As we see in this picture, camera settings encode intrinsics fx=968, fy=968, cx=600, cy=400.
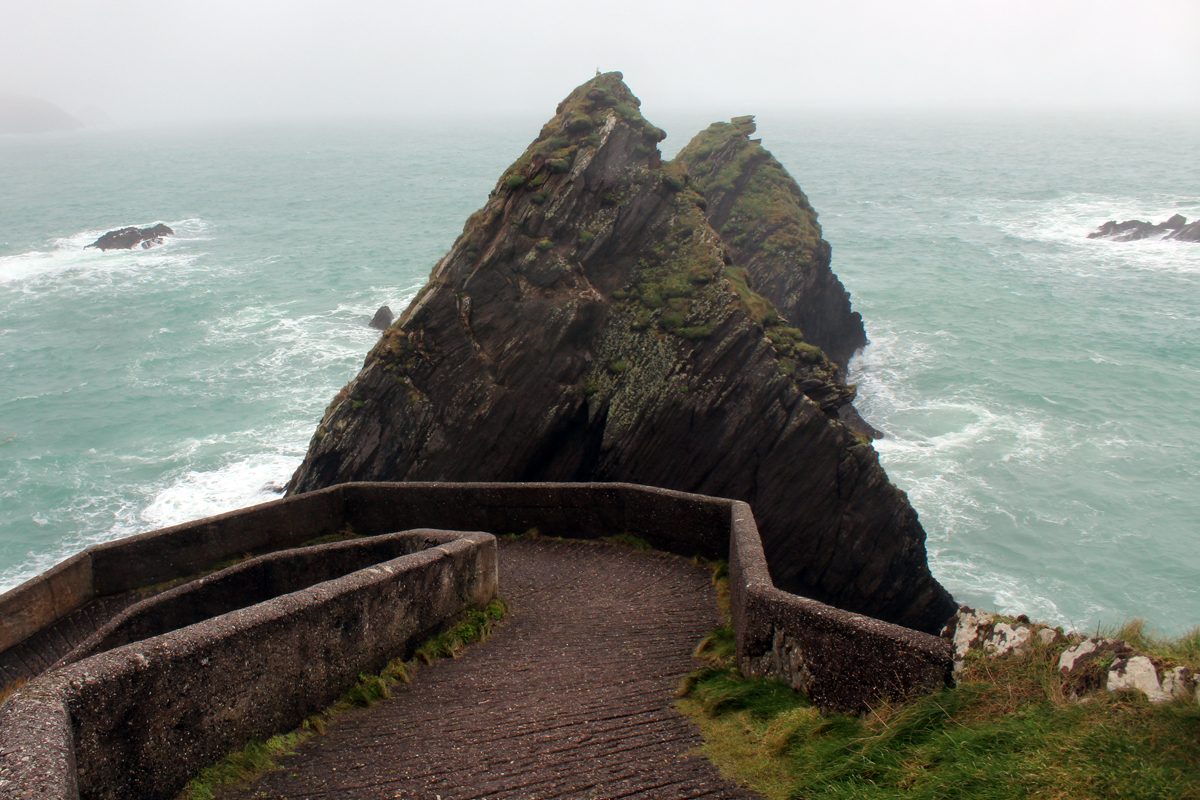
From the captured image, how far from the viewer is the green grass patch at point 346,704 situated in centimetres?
702

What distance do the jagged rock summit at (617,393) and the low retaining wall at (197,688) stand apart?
446 inches

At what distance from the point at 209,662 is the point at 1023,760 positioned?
Result: 5608 millimetres

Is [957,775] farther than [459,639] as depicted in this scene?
No

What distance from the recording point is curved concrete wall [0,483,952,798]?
20.7 feet

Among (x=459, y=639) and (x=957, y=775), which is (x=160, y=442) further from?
(x=957, y=775)

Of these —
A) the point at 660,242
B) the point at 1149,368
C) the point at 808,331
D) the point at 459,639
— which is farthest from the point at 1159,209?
the point at 459,639

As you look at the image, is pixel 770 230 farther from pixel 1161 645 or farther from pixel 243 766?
pixel 243 766

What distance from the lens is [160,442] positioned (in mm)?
34406

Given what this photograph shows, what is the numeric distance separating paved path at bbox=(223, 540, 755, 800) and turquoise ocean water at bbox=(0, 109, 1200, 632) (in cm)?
1713

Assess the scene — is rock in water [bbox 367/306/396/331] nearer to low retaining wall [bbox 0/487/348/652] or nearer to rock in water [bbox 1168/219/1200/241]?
low retaining wall [bbox 0/487/348/652]

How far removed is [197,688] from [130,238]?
238 feet

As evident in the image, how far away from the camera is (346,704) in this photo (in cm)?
855

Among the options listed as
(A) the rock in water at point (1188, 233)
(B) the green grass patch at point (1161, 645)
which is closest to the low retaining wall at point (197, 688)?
(B) the green grass patch at point (1161, 645)

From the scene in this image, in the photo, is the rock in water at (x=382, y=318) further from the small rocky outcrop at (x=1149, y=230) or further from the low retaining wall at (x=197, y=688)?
the small rocky outcrop at (x=1149, y=230)
